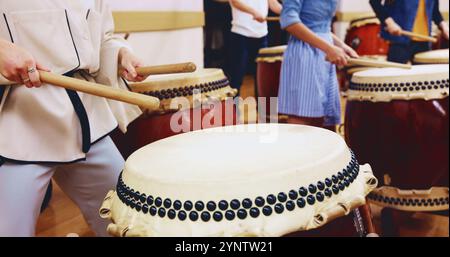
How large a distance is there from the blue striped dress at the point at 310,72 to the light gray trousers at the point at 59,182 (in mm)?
915

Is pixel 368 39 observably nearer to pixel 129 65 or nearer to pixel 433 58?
pixel 433 58

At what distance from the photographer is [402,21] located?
2648mm

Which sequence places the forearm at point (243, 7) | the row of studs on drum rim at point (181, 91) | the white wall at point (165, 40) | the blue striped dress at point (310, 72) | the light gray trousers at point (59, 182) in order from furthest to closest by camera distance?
the white wall at point (165, 40) < the forearm at point (243, 7) < the blue striped dress at point (310, 72) < the row of studs on drum rim at point (181, 91) < the light gray trousers at point (59, 182)

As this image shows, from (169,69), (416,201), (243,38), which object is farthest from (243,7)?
(169,69)

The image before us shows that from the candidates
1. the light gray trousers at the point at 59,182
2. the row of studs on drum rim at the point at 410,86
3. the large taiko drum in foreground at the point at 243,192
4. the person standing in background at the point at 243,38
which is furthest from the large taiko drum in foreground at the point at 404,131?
the person standing in background at the point at 243,38

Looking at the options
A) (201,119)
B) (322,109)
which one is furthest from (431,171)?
(201,119)

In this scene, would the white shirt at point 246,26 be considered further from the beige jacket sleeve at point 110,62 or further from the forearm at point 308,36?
the beige jacket sleeve at point 110,62

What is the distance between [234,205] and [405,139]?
1.08 meters

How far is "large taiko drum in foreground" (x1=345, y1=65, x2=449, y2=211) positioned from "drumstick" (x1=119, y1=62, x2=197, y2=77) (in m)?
0.84

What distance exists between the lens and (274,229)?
73 cm

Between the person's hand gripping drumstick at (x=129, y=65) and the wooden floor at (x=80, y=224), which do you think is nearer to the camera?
the person's hand gripping drumstick at (x=129, y=65)

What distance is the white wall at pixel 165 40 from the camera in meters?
2.44

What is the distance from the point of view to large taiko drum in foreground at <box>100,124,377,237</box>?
739 millimetres
